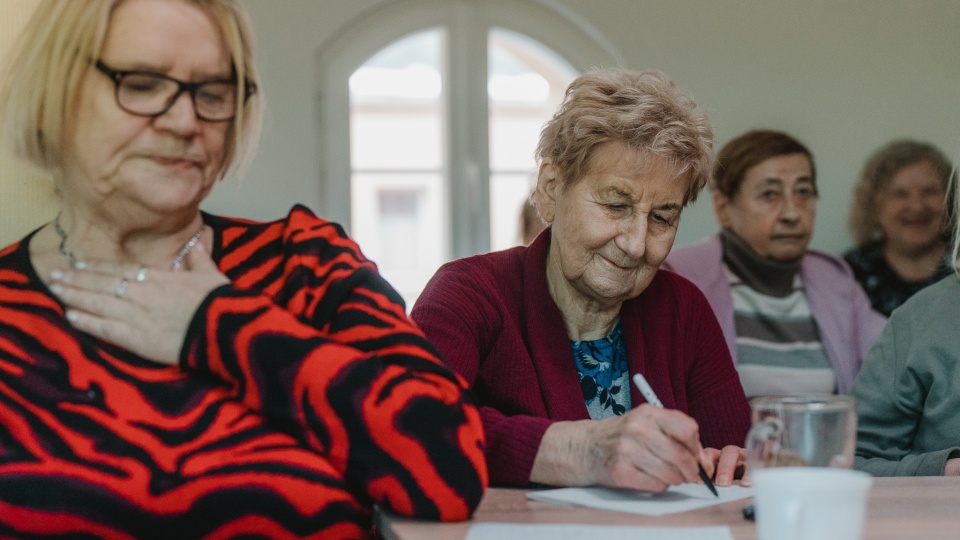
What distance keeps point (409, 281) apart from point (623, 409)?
8.11 feet

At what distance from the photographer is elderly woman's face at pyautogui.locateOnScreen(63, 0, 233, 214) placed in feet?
4.05

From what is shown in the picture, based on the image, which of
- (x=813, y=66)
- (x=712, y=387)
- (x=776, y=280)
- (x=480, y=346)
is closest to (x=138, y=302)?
(x=480, y=346)

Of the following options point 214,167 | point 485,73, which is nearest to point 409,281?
point 485,73

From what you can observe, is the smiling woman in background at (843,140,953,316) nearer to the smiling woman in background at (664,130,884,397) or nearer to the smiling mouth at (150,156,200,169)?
the smiling woman in background at (664,130,884,397)

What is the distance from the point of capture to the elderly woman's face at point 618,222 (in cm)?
167

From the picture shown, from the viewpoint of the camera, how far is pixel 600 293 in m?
1.69

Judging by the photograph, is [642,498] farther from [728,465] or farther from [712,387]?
[712,387]

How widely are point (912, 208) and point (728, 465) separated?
2480mm

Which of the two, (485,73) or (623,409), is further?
(485,73)

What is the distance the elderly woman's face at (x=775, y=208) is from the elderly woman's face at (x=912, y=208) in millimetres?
568

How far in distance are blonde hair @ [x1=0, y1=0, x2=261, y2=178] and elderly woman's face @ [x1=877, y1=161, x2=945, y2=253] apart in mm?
2814

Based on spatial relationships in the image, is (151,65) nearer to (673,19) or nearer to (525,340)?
(525,340)

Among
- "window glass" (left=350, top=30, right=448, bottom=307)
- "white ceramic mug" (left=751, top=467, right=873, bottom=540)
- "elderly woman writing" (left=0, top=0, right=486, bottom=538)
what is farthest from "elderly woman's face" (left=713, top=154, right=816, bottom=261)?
"white ceramic mug" (left=751, top=467, right=873, bottom=540)

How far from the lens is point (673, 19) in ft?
Result: 12.8
